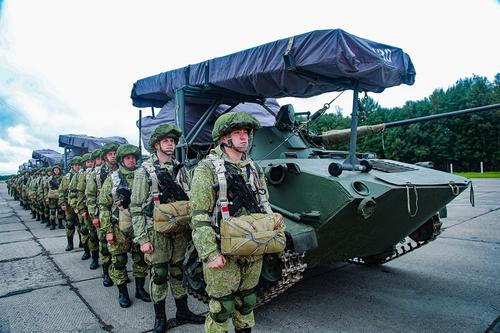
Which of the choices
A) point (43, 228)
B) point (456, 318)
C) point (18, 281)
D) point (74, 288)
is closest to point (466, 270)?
point (456, 318)

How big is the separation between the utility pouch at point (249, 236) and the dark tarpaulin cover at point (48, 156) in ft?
51.0

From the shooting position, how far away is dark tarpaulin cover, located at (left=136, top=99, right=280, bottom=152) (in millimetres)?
6332

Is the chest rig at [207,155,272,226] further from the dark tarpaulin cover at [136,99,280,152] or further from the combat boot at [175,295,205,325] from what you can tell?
the dark tarpaulin cover at [136,99,280,152]

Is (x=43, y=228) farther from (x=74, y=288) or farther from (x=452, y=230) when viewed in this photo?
(x=452, y=230)

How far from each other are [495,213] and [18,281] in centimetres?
1079

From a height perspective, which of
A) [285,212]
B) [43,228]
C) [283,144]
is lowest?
[43,228]

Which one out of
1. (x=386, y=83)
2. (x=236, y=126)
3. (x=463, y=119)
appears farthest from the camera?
(x=463, y=119)

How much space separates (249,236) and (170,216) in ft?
3.75

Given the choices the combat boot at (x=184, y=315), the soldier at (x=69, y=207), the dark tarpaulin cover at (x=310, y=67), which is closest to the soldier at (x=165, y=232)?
the combat boot at (x=184, y=315)

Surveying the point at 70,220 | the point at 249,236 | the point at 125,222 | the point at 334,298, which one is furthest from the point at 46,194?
the point at 249,236

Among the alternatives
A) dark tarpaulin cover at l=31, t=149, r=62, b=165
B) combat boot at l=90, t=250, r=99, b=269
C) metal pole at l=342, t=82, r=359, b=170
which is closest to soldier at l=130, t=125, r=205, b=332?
metal pole at l=342, t=82, r=359, b=170

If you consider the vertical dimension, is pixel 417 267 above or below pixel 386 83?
below

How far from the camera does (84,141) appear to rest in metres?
11.5

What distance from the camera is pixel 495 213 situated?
A: 10.4 metres
